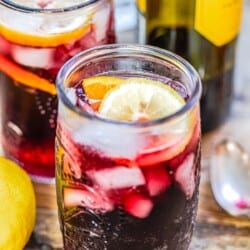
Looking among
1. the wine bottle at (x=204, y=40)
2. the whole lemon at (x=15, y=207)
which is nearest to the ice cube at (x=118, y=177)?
the whole lemon at (x=15, y=207)

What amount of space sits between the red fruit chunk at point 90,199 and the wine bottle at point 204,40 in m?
0.30

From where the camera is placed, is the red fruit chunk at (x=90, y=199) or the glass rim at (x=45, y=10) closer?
the red fruit chunk at (x=90, y=199)

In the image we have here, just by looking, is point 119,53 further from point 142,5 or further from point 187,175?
point 142,5

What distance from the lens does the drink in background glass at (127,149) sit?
0.72 metres

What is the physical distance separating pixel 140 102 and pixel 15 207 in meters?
0.17

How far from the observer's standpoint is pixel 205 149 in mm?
1013

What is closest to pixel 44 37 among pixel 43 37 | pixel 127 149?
pixel 43 37

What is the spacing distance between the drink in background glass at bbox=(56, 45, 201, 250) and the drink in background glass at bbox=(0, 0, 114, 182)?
97mm

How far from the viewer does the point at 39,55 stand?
90 cm

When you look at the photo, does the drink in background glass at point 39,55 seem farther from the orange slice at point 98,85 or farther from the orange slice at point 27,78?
the orange slice at point 98,85

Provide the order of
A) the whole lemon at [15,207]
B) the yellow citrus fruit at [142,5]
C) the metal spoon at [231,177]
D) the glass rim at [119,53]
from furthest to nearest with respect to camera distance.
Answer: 1. the yellow citrus fruit at [142,5]
2. the metal spoon at [231,177]
3. the whole lemon at [15,207]
4. the glass rim at [119,53]

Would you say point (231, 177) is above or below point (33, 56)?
below

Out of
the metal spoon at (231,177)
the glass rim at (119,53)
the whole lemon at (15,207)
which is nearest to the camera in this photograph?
the glass rim at (119,53)

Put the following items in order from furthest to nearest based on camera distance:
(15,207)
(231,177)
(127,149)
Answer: (231,177) → (15,207) → (127,149)
